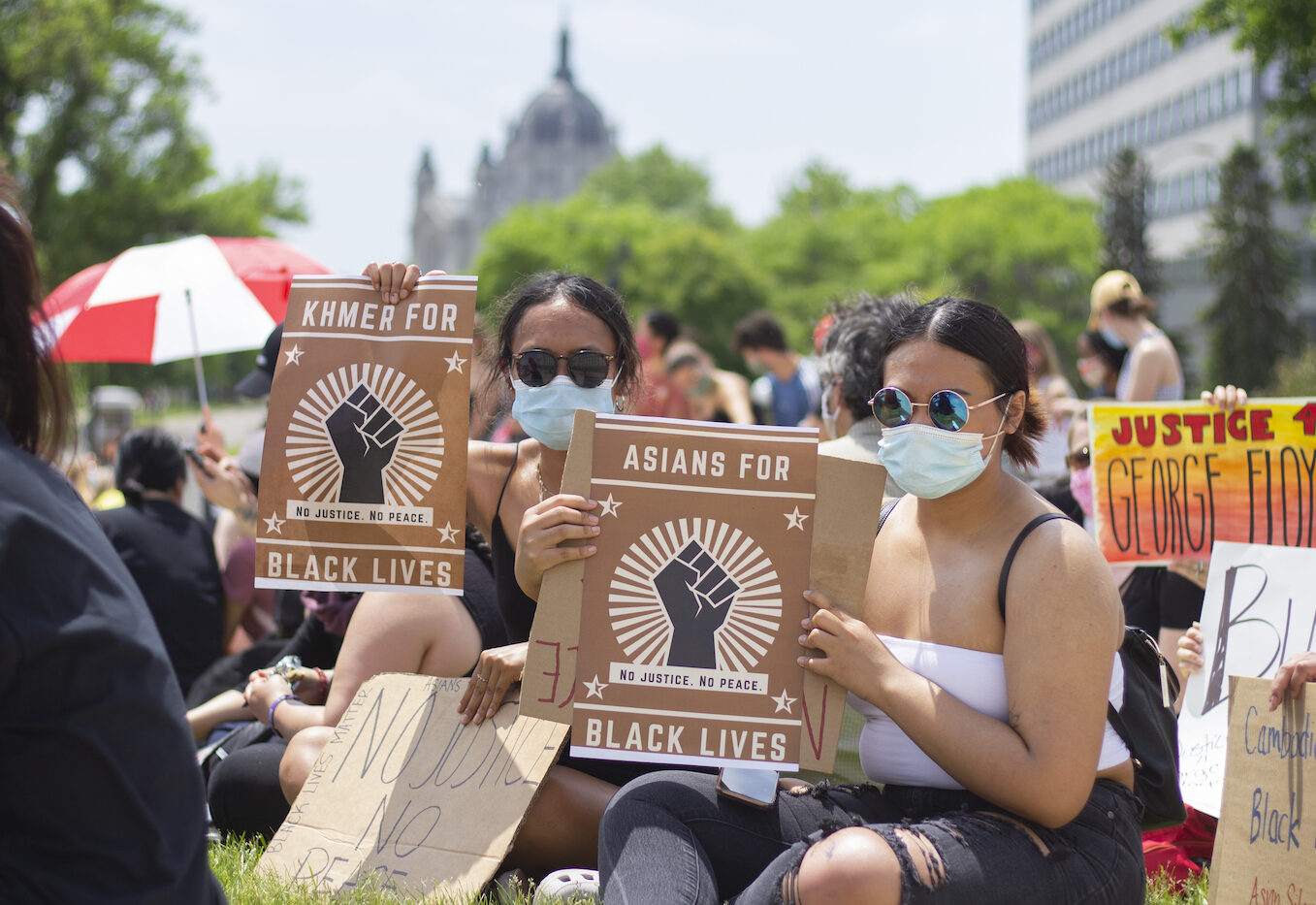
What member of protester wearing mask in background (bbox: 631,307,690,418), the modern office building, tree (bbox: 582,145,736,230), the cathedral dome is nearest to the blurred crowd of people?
protester wearing mask in background (bbox: 631,307,690,418)

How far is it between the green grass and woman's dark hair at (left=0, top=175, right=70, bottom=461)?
1.76 m

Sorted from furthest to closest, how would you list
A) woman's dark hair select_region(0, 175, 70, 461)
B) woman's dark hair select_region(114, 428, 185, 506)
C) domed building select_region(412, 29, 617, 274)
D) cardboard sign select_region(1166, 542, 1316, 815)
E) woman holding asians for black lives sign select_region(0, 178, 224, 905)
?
domed building select_region(412, 29, 617, 274)
woman's dark hair select_region(114, 428, 185, 506)
cardboard sign select_region(1166, 542, 1316, 815)
woman's dark hair select_region(0, 175, 70, 461)
woman holding asians for black lives sign select_region(0, 178, 224, 905)

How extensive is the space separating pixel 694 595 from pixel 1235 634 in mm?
1823

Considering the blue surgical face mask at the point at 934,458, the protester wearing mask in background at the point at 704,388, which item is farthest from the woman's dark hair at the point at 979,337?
the protester wearing mask in background at the point at 704,388

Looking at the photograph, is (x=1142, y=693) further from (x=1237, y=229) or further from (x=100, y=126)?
(x=1237, y=229)

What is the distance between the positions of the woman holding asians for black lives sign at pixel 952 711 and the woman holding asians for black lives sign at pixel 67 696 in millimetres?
1189

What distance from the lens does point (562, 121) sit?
155625 millimetres

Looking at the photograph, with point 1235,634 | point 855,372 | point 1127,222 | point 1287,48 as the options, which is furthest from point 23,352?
point 1127,222

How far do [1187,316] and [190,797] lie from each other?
224 ft

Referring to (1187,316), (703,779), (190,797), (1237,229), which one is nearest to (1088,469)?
(703,779)

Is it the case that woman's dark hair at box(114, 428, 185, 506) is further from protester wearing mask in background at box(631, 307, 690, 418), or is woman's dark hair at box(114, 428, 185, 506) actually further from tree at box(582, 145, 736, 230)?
tree at box(582, 145, 736, 230)

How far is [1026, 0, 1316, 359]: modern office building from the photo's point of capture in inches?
2218

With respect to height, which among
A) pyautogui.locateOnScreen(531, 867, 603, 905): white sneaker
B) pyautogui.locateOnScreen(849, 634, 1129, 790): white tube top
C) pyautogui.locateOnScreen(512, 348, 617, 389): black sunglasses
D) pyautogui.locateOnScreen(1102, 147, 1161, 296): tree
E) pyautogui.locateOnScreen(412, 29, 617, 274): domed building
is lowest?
pyautogui.locateOnScreen(531, 867, 603, 905): white sneaker

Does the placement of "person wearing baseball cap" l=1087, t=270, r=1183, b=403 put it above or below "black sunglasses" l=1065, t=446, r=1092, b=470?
above
